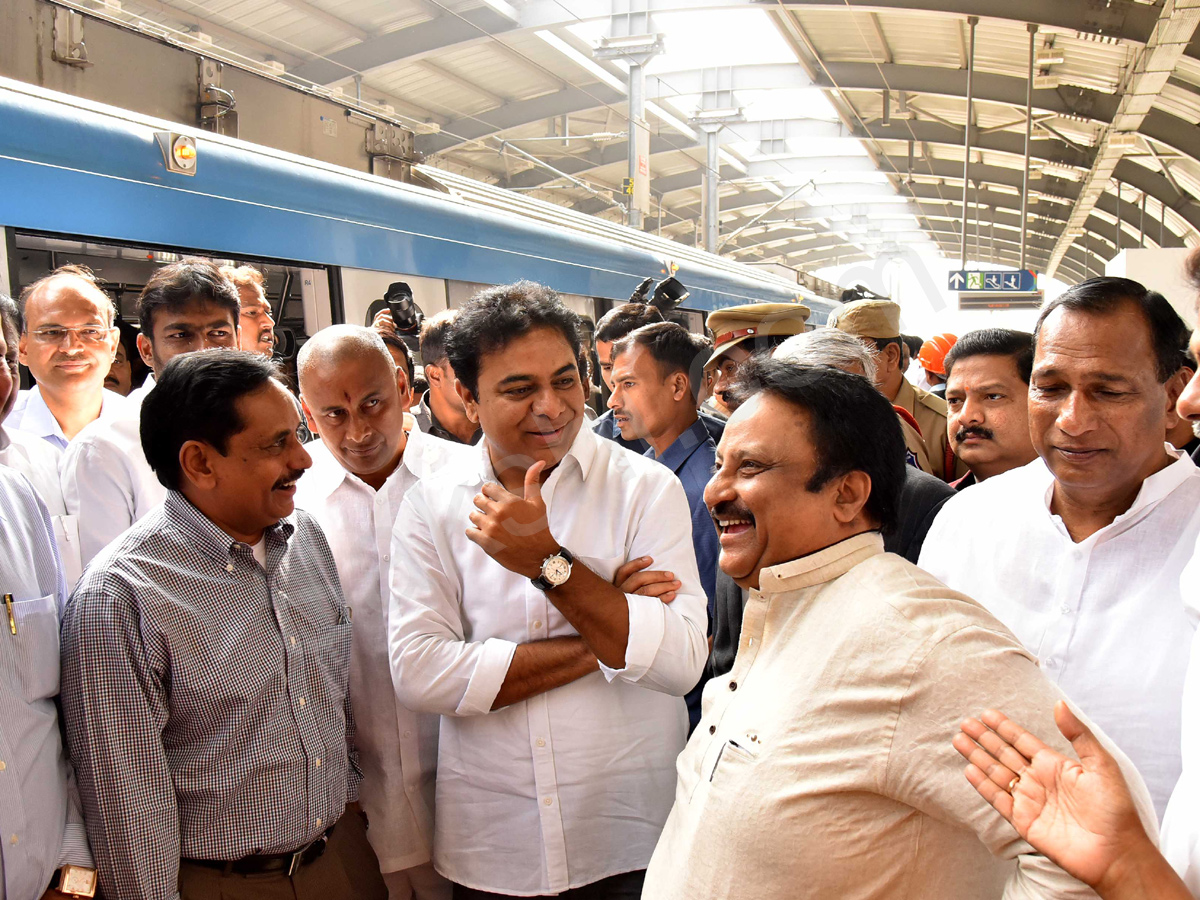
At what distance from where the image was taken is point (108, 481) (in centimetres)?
255

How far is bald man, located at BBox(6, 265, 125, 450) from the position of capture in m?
2.95

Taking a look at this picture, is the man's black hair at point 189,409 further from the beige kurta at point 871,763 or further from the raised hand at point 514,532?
the beige kurta at point 871,763

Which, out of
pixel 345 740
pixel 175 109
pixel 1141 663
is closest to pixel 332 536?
pixel 345 740

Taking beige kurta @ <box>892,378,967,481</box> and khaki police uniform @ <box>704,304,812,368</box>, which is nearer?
khaki police uniform @ <box>704,304,812,368</box>

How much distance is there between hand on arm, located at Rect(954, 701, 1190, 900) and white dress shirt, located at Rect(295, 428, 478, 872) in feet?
4.35

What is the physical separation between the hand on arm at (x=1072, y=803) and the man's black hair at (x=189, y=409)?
150 cm

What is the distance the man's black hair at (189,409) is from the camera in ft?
6.47

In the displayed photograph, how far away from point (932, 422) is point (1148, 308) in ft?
7.23

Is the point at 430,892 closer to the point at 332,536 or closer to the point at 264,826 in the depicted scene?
Answer: the point at 264,826

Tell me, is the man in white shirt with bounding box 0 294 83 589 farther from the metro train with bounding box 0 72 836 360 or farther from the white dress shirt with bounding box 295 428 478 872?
the metro train with bounding box 0 72 836 360

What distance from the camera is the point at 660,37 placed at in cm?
1240

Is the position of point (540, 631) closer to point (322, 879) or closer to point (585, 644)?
point (585, 644)

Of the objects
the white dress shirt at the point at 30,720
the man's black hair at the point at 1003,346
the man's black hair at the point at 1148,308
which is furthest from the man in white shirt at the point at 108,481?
the man's black hair at the point at 1003,346

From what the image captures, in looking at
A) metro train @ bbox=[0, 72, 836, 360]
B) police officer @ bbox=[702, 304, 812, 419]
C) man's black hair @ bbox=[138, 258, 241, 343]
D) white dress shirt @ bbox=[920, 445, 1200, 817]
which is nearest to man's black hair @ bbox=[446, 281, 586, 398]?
white dress shirt @ bbox=[920, 445, 1200, 817]
